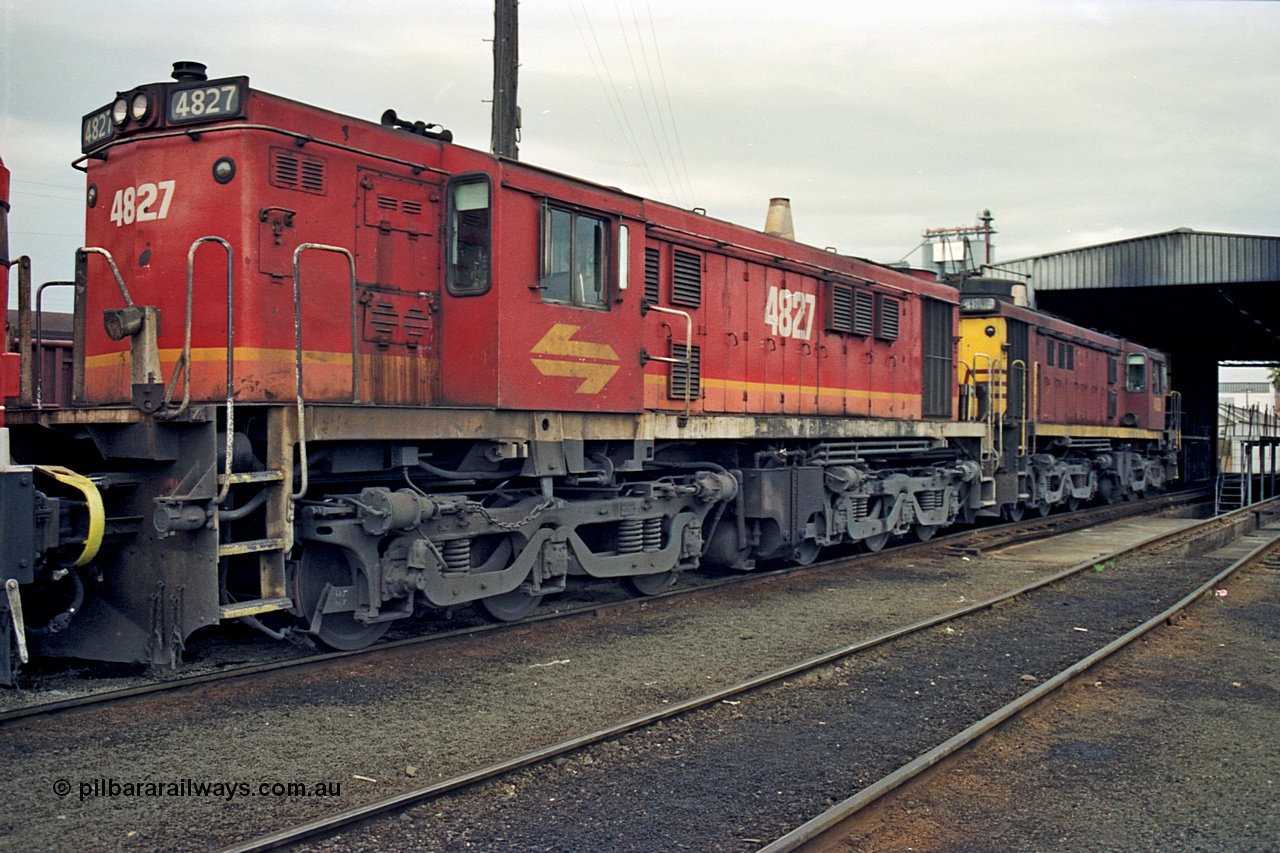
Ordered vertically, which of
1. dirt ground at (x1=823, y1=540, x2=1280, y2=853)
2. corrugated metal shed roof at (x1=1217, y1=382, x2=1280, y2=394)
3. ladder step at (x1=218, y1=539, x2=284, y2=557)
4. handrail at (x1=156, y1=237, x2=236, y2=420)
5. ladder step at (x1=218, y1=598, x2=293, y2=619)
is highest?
corrugated metal shed roof at (x1=1217, y1=382, x2=1280, y2=394)

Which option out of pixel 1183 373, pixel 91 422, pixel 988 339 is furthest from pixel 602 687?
pixel 1183 373

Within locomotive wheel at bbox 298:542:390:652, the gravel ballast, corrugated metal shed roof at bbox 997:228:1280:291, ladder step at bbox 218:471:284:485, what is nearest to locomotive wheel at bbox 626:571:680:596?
the gravel ballast

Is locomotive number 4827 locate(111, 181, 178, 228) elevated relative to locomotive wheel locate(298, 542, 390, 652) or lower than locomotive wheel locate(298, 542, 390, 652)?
elevated

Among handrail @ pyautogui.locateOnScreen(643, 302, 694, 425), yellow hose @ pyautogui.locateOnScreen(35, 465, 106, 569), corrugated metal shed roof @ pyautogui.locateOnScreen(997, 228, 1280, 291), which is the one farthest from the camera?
corrugated metal shed roof @ pyautogui.locateOnScreen(997, 228, 1280, 291)

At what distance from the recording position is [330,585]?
681 cm

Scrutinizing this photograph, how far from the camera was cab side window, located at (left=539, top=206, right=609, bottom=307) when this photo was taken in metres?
7.90

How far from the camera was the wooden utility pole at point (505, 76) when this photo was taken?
537 inches

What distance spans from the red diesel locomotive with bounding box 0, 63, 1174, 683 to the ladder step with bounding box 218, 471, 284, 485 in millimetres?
20

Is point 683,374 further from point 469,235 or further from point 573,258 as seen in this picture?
point 469,235

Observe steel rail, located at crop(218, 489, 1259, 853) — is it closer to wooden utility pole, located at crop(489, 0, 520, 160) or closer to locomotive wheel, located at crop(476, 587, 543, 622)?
locomotive wheel, located at crop(476, 587, 543, 622)

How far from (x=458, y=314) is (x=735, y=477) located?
3.88m

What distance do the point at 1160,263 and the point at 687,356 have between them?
24.0m

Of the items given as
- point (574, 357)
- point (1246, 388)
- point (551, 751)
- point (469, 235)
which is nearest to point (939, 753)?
point (551, 751)

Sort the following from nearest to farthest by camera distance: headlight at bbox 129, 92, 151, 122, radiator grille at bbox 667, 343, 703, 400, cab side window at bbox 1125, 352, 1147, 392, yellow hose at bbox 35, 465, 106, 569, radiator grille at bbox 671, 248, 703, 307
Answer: yellow hose at bbox 35, 465, 106, 569
headlight at bbox 129, 92, 151, 122
radiator grille at bbox 667, 343, 703, 400
radiator grille at bbox 671, 248, 703, 307
cab side window at bbox 1125, 352, 1147, 392
